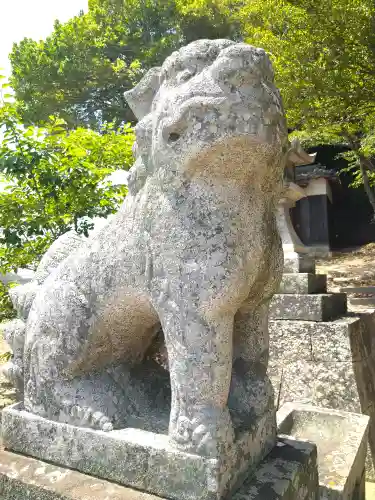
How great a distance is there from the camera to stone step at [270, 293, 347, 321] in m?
3.18

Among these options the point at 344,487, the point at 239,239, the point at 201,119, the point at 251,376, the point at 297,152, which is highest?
the point at 297,152

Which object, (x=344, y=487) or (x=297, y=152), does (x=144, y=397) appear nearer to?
(x=344, y=487)

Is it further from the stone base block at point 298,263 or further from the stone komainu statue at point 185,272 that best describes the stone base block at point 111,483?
the stone base block at point 298,263

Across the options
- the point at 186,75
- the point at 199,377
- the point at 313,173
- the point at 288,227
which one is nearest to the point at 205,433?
the point at 199,377

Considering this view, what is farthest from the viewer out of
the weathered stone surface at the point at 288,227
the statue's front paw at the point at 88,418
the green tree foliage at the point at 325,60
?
the green tree foliage at the point at 325,60

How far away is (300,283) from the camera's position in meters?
3.30

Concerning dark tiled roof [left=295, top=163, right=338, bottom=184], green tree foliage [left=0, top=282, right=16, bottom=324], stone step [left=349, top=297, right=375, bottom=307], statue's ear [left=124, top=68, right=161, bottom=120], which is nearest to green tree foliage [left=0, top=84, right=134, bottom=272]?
green tree foliage [left=0, top=282, right=16, bottom=324]

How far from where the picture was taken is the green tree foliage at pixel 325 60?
6.09m

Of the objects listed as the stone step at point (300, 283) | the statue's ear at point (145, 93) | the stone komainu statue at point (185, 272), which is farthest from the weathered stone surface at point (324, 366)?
the statue's ear at point (145, 93)

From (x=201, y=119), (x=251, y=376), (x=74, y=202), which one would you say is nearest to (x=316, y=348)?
(x=251, y=376)

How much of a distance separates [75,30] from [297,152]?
1402 cm

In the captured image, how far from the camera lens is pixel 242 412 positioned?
4.75 feet

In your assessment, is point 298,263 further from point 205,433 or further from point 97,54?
point 97,54

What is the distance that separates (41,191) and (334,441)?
2.74 meters
